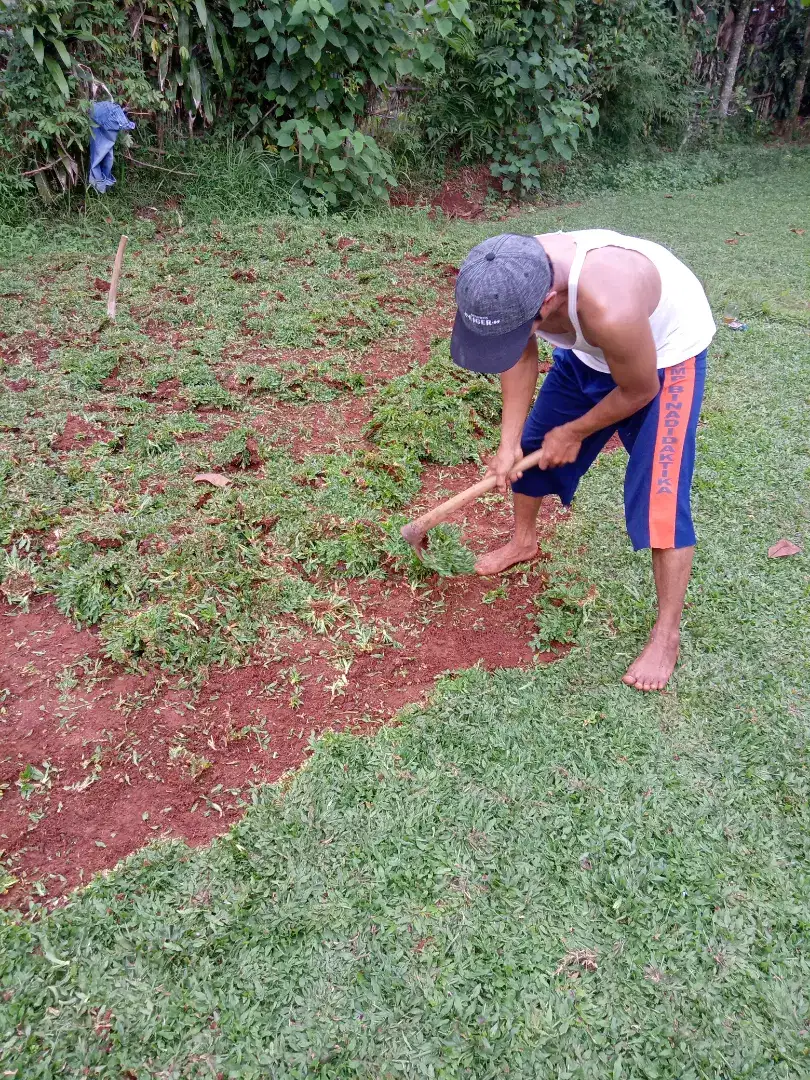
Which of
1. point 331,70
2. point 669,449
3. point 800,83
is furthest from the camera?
point 800,83

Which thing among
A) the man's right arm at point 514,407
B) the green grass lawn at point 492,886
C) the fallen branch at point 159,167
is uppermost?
the fallen branch at point 159,167

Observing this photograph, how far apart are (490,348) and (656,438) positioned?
1.98 feet

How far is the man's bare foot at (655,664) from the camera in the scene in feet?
7.58

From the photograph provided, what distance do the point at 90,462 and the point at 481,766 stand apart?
2095 mm

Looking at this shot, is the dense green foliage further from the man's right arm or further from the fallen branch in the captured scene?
the man's right arm

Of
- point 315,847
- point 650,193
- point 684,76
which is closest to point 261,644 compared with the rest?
point 315,847

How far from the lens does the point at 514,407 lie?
8.04 feet

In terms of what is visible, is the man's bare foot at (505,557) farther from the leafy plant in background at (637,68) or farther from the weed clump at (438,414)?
the leafy plant in background at (637,68)

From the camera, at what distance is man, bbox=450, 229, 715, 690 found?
72.4 inches

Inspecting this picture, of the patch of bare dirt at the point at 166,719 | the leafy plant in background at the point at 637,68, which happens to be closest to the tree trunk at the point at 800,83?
the leafy plant in background at the point at 637,68

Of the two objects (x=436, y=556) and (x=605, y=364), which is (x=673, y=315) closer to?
(x=605, y=364)

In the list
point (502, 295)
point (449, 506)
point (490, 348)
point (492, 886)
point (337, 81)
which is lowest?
point (492, 886)

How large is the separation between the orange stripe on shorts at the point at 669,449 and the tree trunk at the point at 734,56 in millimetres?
10600

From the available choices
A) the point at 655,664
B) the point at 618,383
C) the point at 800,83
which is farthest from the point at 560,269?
the point at 800,83
